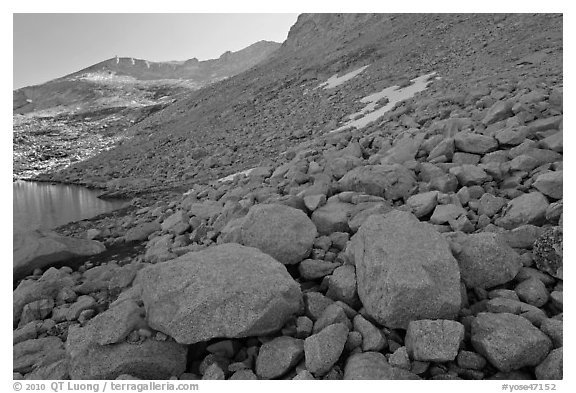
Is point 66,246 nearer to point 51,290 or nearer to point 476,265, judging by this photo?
point 51,290

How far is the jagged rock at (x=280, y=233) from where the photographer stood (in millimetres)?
4055

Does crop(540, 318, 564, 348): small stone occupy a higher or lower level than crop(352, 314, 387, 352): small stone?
lower

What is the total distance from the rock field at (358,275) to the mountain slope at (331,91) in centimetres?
242

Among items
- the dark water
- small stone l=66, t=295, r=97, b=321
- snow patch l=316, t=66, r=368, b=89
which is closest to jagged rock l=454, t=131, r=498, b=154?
small stone l=66, t=295, r=97, b=321

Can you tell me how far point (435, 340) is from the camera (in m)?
2.72

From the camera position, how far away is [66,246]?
263 inches

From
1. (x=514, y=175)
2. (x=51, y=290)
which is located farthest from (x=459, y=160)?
(x=51, y=290)

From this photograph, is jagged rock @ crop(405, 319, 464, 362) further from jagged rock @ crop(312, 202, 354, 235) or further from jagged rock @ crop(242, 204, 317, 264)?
jagged rock @ crop(312, 202, 354, 235)

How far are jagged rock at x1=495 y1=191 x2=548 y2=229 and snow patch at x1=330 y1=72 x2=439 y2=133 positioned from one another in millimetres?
7599

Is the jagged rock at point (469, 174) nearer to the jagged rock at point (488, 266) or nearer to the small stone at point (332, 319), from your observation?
the jagged rock at point (488, 266)

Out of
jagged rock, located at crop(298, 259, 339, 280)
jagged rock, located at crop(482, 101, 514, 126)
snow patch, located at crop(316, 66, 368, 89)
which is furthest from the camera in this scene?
snow patch, located at crop(316, 66, 368, 89)

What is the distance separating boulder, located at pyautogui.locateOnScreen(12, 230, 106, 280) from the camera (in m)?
6.16

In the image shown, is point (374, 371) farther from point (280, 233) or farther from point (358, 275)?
point (280, 233)

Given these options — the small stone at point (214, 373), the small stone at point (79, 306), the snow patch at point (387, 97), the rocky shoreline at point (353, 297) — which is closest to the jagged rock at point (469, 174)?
the rocky shoreline at point (353, 297)
